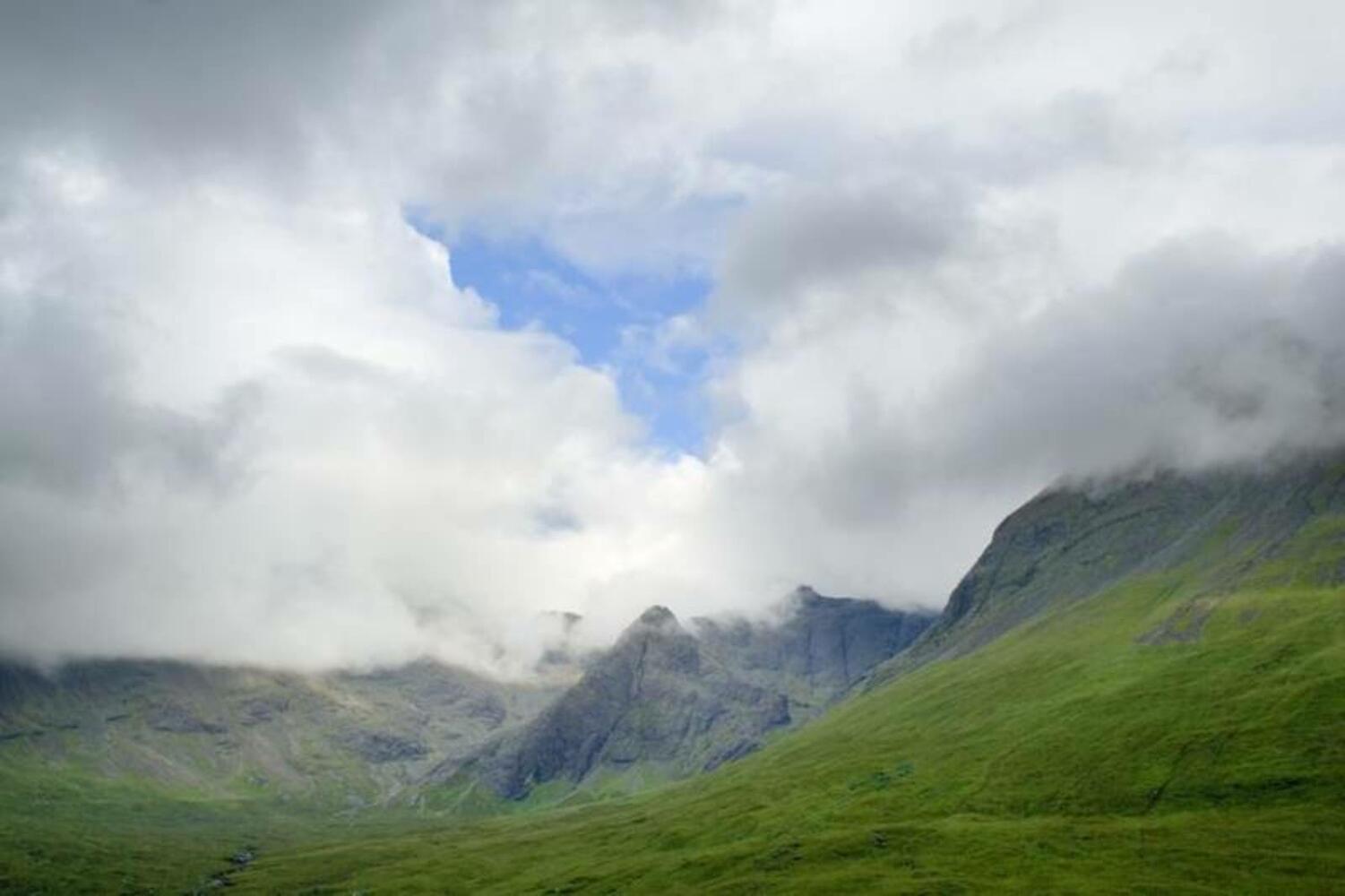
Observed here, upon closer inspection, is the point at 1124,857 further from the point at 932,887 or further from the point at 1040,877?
the point at 932,887

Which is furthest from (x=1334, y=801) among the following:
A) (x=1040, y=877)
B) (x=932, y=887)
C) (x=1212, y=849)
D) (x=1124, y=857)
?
(x=932, y=887)

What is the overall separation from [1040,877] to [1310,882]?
43.6 m

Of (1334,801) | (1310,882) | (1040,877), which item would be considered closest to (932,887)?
(1040,877)

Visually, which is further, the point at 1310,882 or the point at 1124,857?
the point at 1124,857

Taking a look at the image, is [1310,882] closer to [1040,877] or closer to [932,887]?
[1040,877]

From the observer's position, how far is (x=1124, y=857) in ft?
639

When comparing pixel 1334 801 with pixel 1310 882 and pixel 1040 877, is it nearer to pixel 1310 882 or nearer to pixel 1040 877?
pixel 1310 882

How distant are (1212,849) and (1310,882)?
2345 centimetres

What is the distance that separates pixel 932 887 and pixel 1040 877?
19.6m

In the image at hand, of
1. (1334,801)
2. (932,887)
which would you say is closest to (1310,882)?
(1334,801)

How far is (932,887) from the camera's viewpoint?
199m

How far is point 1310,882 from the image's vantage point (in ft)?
545

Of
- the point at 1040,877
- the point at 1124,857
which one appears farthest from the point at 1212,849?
the point at 1040,877

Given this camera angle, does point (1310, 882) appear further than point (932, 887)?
No
